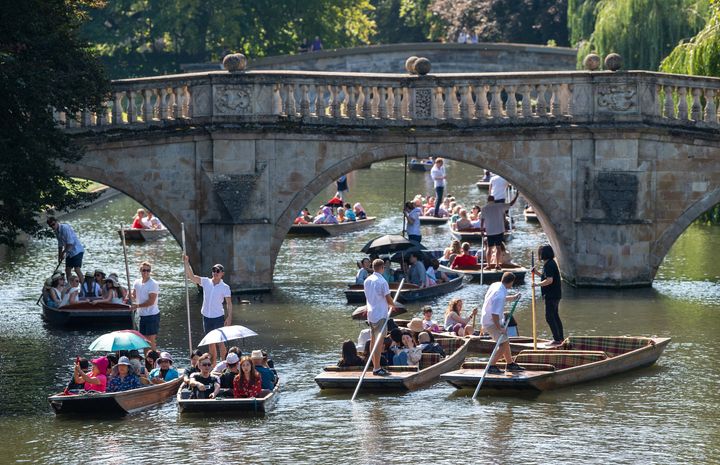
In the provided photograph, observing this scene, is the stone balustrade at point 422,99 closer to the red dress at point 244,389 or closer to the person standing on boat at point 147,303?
the person standing on boat at point 147,303

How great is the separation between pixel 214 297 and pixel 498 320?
14.7 feet

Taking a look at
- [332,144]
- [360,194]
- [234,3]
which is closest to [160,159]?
[332,144]

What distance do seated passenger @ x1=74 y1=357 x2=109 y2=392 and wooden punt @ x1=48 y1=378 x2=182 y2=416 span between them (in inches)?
6.3

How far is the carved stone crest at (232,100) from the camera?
109ft

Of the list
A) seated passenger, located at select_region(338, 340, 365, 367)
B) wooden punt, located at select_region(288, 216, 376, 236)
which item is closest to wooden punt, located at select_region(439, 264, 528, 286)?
wooden punt, located at select_region(288, 216, 376, 236)

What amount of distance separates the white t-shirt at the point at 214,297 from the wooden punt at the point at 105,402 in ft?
8.20

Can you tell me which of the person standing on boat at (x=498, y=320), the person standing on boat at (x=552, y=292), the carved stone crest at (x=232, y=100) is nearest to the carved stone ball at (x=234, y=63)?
the carved stone crest at (x=232, y=100)

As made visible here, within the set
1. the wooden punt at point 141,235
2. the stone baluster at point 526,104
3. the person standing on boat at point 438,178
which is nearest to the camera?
the stone baluster at point 526,104

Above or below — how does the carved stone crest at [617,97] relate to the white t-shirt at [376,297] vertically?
above

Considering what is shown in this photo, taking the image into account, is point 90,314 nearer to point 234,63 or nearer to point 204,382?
point 234,63

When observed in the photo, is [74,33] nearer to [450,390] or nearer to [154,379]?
[154,379]

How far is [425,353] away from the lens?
87.2 ft

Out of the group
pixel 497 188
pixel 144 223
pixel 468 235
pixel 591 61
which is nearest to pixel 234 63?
pixel 591 61

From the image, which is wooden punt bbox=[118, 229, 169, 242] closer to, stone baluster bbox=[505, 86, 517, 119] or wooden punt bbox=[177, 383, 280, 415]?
stone baluster bbox=[505, 86, 517, 119]
